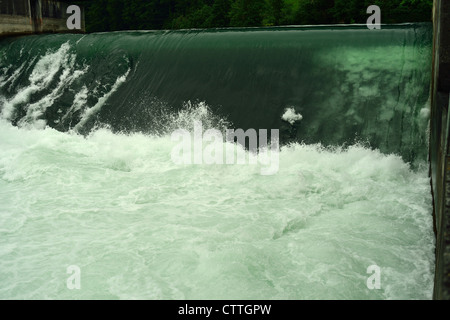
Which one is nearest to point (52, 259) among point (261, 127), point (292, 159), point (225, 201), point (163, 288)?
point (163, 288)

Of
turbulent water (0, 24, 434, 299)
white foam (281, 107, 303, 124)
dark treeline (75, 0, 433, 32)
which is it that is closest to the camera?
turbulent water (0, 24, 434, 299)

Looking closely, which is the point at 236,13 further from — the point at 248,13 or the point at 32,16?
the point at 32,16

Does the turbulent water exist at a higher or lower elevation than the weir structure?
lower

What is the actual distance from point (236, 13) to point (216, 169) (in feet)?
51.3

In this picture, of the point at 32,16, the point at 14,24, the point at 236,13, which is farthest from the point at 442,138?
the point at 236,13

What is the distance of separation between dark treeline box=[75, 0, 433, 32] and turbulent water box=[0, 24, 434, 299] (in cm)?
726

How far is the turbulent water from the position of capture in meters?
4.21

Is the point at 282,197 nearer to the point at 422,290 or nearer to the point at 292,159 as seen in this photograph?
the point at 292,159

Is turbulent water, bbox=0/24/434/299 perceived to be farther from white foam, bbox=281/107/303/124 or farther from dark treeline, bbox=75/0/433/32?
dark treeline, bbox=75/0/433/32

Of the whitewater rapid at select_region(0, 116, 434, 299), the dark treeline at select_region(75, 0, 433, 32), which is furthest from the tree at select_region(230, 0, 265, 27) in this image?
the whitewater rapid at select_region(0, 116, 434, 299)

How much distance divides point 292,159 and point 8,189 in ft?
12.3

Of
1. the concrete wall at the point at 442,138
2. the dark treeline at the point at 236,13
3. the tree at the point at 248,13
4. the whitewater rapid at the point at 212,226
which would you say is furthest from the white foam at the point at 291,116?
the tree at the point at 248,13

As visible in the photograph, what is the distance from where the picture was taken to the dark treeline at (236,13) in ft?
49.4

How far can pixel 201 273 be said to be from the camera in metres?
4.17
